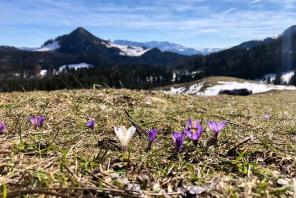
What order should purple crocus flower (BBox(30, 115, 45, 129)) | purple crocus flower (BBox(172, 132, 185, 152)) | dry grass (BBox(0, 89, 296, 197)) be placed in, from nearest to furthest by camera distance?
dry grass (BBox(0, 89, 296, 197))
purple crocus flower (BBox(172, 132, 185, 152))
purple crocus flower (BBox(30, 115, 45, 129))

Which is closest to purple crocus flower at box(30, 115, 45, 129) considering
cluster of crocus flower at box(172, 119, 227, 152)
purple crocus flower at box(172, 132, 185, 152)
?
cluster of crocus flower at box(172, 119, 227, 152)

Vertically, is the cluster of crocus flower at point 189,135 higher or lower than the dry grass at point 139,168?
higher

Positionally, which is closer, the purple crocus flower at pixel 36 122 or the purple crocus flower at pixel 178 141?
A: the purple crocus flower at pixel 178 141

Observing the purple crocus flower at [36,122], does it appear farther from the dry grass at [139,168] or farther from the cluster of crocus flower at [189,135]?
the cluster of crocus flower at [189,135]

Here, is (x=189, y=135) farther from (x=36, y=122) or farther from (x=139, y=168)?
(x=36, y=122)

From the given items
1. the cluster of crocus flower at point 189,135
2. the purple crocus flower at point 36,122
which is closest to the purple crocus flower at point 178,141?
the cluster of crocus flower at point 189,135

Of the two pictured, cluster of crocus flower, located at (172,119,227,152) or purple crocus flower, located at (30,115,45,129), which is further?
purple crocus flower, located at (30,115,45,129)

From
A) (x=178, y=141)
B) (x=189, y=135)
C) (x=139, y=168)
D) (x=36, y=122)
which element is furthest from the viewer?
(x=36, y=122)

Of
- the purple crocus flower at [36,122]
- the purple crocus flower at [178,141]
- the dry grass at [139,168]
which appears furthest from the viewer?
the purple crocus flower at [36,122]

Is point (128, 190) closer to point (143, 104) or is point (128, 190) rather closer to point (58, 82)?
point (143, 104)

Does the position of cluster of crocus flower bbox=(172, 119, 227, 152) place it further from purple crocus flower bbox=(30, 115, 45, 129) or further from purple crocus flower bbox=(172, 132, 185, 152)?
purple crocus flower bbox=(30, 115, 45, 129)

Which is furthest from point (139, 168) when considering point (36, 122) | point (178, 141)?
point (36, 122)
